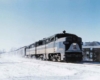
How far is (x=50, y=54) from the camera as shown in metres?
23.8

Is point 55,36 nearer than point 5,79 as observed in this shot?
No

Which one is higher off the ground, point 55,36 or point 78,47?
point 55,36

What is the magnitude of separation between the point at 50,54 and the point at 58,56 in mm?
3385

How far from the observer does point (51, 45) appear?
23188 millimetres

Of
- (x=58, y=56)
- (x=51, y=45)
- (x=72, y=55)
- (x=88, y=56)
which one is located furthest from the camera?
(x=88, y=56)

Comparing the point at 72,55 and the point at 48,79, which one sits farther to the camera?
the point at 72,55

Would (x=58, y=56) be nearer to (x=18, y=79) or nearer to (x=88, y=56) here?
(x=18, y=79)

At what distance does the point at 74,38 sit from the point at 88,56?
4111 cm

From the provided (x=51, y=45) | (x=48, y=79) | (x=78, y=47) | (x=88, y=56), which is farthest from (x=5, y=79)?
(x=88, y=56)

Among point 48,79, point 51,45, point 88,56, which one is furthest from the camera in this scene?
point 88,56

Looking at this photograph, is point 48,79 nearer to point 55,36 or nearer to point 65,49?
point 65,49

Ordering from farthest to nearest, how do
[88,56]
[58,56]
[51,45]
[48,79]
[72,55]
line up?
[88,56]
[51,45]
[58,56]
[72,55]
[48,79]

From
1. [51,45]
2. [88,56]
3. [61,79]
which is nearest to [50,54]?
[51,45]

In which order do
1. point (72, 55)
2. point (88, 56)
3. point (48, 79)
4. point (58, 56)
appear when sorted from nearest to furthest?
point (48, 79)
point (72, 55)
point (58, 56)
point (88, 56)
